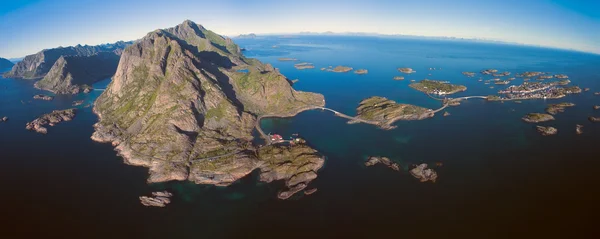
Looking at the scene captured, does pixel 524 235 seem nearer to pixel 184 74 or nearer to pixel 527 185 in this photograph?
pixel 527 185

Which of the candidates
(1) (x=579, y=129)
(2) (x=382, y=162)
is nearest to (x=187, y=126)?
(2) (x=382, y=162)

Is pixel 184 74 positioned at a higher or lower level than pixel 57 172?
higher

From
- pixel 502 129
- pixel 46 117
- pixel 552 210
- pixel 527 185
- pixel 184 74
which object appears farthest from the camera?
pixel 46 117

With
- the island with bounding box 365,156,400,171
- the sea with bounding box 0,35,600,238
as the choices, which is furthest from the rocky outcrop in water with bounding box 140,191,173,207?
the island with bounding box 365,156,400,171

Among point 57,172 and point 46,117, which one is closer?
point 57,172

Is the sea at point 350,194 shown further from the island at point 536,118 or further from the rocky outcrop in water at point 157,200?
the island at point 536,118

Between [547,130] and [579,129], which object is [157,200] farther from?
[579,129]

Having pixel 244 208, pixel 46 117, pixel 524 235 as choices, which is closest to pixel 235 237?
pixel 244 208

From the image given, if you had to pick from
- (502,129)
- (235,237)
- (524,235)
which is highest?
(502,129)
